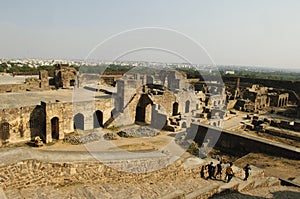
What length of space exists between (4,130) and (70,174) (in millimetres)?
9979

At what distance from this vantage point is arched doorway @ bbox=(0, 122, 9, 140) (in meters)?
14.3

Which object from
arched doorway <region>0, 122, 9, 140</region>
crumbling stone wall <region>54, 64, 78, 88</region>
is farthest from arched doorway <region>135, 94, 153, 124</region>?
crumbling stone wall <region>54, 64, 78, 88</region>

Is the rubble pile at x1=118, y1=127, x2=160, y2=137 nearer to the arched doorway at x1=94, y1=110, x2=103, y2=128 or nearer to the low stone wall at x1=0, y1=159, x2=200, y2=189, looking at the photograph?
the arched doorway at x1=94, y1=110, x2=103, y2=128

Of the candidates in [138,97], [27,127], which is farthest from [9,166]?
[138,97]

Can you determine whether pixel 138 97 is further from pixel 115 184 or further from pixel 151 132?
pixel 115 184

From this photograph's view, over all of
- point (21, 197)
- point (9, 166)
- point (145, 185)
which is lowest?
point (145, 185)

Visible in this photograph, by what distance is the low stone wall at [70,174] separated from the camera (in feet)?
18.6

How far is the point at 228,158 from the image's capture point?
1352 cm

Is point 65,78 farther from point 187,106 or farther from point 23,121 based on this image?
point 23,121

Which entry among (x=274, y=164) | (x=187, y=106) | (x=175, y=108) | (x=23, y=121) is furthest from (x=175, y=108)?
(x=23, y=121)

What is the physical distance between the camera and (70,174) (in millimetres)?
6414

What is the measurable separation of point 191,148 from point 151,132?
3688 millimetres

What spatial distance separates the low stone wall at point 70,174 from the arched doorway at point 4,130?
32.5 feet

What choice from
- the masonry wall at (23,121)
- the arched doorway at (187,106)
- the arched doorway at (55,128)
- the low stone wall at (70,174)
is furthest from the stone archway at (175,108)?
the low stone wall at (70,174)
